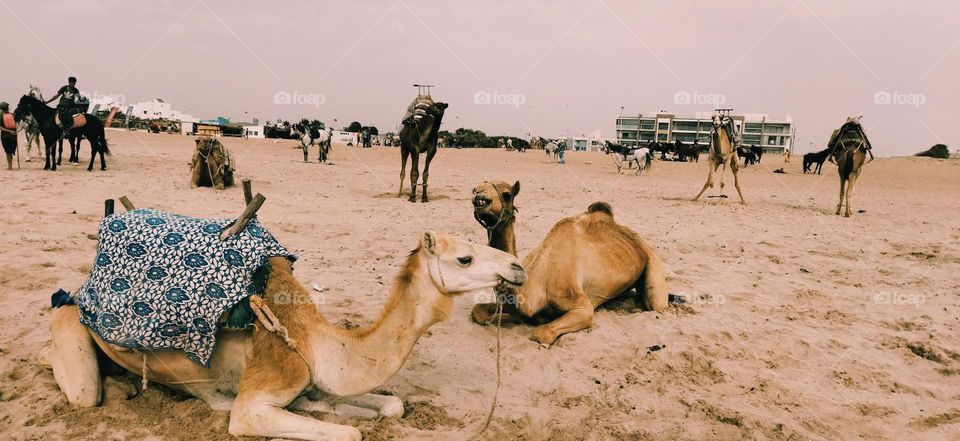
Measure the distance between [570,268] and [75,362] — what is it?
3952mm

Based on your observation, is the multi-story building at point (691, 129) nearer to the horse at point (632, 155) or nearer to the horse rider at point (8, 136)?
the horse at point (632, 155)

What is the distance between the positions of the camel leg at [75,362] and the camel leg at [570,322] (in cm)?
327

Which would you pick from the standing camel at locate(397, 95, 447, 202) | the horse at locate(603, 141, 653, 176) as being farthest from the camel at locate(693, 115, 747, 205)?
the horse at locate(603, 141, 653, 176)

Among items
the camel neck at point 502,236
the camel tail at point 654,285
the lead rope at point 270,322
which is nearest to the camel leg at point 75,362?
the lead rope at point 270,322

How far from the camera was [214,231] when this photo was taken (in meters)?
3.56

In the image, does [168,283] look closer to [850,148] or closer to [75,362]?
[75,362]

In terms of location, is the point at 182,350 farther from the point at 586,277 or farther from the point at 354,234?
the point at 354,234

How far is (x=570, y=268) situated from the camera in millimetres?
5613

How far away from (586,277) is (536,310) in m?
0.76

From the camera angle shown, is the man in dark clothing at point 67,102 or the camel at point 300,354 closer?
the camel at point 300,354

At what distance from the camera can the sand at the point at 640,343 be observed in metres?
3.72

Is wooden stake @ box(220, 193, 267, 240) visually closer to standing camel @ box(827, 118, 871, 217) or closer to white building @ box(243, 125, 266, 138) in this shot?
standing camel @ box(827, 118, 871, 217)

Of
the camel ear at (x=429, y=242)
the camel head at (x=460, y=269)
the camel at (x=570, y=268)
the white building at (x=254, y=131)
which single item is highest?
the white building at (x=254, y=131)

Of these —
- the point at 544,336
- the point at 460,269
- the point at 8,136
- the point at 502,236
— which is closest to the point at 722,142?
the point at 502,236
